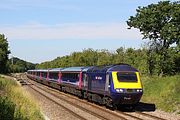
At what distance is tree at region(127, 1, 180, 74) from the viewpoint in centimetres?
3850

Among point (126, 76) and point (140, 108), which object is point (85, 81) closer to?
point (140, 108)

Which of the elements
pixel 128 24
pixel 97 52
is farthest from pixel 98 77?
pixel 97 52

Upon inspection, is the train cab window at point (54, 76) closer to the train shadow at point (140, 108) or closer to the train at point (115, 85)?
the train at point (115, 85)

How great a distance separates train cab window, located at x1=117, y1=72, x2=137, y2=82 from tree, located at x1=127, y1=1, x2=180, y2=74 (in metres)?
14.8

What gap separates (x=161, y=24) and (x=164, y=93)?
1287cm

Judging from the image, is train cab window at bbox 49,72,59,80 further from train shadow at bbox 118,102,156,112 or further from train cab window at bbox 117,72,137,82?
train cab window at bbox 117,72,137,82

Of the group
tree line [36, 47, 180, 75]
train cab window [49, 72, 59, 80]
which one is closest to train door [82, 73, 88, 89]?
tree line [36, 47, 180, 75]

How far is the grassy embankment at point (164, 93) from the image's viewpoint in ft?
83.0

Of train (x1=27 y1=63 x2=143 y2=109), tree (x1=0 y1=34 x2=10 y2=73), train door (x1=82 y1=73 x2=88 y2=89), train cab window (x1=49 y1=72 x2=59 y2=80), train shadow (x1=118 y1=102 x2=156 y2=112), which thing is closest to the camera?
train (x1=27 y1=63 x2=143 y2=109)

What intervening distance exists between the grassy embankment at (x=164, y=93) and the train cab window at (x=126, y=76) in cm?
300

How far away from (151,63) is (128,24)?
16.2ft

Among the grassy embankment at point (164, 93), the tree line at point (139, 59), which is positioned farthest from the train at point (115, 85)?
the tree line at point (139, 59)

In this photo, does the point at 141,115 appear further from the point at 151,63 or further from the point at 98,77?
the point at 151,63

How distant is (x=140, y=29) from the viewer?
134 ft
